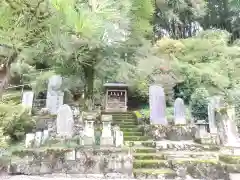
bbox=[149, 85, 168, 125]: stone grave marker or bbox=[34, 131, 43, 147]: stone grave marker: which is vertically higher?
bbox=[149, 85, 168, 125]: stone grave marker

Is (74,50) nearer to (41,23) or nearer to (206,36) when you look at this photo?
(41,23)

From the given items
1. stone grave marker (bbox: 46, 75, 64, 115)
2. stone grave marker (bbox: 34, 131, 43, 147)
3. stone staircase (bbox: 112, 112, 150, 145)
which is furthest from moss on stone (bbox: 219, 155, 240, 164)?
stone grave marker (bbox: 46, 75, 64, 115)

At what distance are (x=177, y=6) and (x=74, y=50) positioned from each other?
10.7m

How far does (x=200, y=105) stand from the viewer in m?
8.30

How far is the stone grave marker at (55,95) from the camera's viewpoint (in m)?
7.39

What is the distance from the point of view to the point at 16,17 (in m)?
2.33

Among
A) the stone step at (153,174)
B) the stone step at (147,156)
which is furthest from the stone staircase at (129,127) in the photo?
the stone step at (153,174)

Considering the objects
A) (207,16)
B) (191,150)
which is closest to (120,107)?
(191,150)

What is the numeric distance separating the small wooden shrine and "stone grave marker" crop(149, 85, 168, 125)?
340 centimetres

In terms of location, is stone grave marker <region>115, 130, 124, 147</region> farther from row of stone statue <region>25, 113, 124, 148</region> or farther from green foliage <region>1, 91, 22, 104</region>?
green foliage <region>1, 91, 22, 104</region>

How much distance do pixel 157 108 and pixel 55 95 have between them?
3083mm

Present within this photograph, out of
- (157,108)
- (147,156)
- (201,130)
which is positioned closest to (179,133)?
(201,130)

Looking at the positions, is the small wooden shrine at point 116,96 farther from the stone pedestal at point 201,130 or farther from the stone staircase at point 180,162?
the stone staircase at point 180,162

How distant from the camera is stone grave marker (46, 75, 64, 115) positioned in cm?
739
